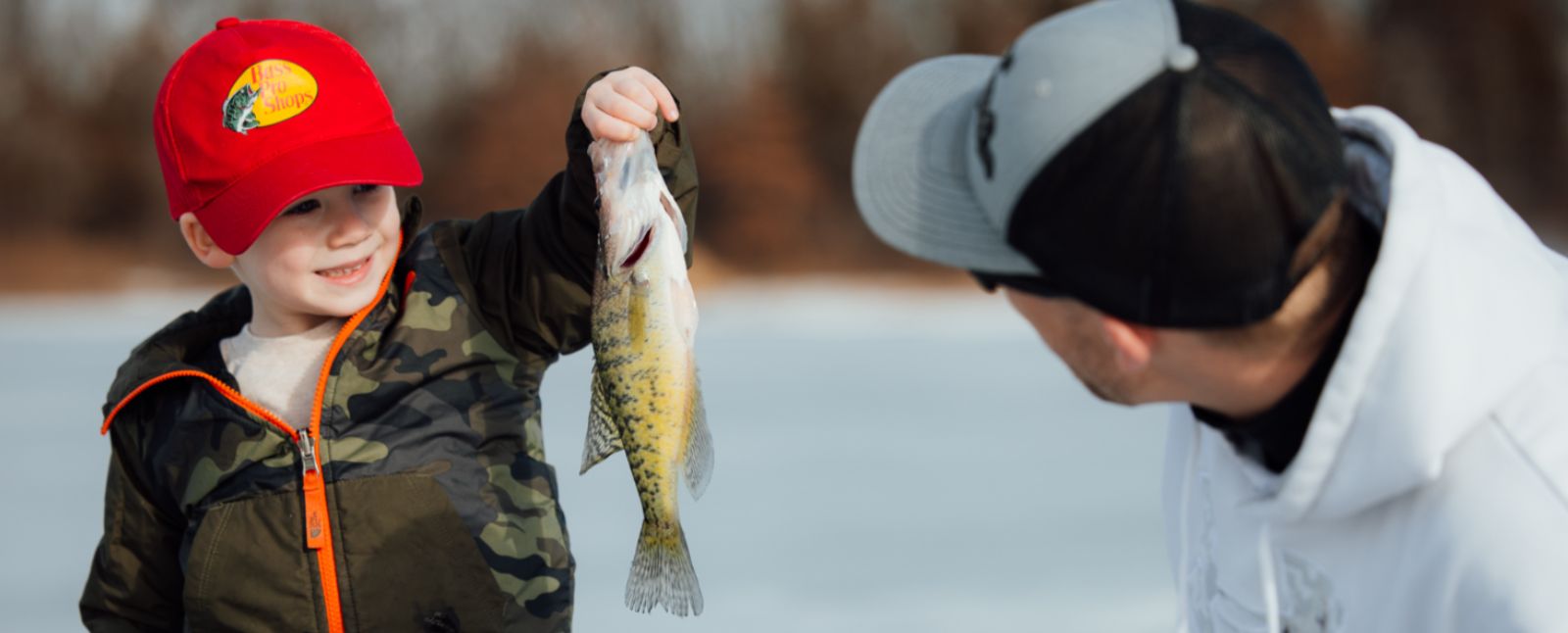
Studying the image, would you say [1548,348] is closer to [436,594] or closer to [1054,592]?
[436,594]

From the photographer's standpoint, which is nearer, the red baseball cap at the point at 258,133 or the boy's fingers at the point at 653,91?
the boy's fingers at the point at 653,91

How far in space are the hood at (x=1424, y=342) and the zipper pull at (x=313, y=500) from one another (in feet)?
4.48

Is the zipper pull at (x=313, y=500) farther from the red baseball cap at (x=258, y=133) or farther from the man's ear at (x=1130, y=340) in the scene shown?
the man's ear at (x=1130, y=340)

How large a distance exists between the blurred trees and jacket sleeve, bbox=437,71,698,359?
1637 centimetres

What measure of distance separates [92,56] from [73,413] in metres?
18.2

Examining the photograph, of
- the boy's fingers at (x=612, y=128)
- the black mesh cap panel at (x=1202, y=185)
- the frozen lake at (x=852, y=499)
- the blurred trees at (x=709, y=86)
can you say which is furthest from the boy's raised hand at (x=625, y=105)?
the blurred trees at (x=709, y=86)

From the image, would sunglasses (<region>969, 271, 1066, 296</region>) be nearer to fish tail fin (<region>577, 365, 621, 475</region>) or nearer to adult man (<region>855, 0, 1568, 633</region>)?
adult man (<region>855, 0, 1568, 633</region>)

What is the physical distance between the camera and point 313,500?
192cm

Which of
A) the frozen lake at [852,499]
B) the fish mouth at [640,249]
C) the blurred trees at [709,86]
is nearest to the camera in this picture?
the fish mouth at [640,249]

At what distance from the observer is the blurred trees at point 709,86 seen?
19328 millimetres

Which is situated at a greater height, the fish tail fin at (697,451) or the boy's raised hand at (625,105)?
the boy's raised hand at (625,105)

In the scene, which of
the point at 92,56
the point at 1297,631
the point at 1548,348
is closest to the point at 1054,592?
the point at 1297,631

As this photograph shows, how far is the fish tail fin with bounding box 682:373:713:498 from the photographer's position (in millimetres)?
1772

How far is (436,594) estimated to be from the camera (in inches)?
77.5
